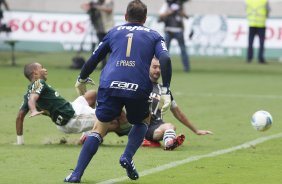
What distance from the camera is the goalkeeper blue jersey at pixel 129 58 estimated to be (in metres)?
9.89

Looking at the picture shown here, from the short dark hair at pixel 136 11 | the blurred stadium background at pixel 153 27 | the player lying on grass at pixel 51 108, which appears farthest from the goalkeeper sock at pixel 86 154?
the blurred stadium background at pixel 153 27

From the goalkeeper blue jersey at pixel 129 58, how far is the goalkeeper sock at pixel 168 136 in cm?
300

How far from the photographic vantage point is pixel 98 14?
2777cm

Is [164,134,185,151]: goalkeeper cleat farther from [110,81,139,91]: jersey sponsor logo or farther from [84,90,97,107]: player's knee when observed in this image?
[110,81,139,91]: jersey sponsor logo

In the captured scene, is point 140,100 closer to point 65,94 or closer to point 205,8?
point 65,94

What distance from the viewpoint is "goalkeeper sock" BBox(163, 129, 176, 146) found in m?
13.0

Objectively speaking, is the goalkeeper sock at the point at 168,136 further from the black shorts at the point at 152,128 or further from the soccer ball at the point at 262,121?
the soccer ball at the point at 262,121

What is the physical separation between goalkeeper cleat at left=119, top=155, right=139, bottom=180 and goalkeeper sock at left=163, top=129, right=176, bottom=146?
293 centimetres

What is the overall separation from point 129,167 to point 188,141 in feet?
14.9

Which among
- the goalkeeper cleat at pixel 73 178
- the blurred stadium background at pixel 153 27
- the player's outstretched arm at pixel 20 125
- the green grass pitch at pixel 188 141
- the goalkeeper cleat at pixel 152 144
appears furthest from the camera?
the blurred stadium background at pixel 153 27

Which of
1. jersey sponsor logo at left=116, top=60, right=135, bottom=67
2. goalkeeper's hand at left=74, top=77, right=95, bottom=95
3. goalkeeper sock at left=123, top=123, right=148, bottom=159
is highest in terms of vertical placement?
jersey sponsor logo at left=116, top=60, right=135, bottom=67

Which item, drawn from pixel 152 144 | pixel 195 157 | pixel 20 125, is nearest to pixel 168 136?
pixel 152 144

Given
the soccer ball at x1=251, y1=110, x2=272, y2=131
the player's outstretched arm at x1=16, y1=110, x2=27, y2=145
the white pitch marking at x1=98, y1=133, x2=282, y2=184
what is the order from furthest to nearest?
the player's outstretched arm at x1=16, y1=110, x2=27, y2=145 → the soccer ball at x1=251, y1=110, x2=272, y2=131 → the white pitch marking at x1=98, y1=133, x2=282, y2=184

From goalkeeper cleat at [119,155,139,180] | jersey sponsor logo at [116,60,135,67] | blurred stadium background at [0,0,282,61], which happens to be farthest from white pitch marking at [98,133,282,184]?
blurred stadium background at [0,0,282,61]
